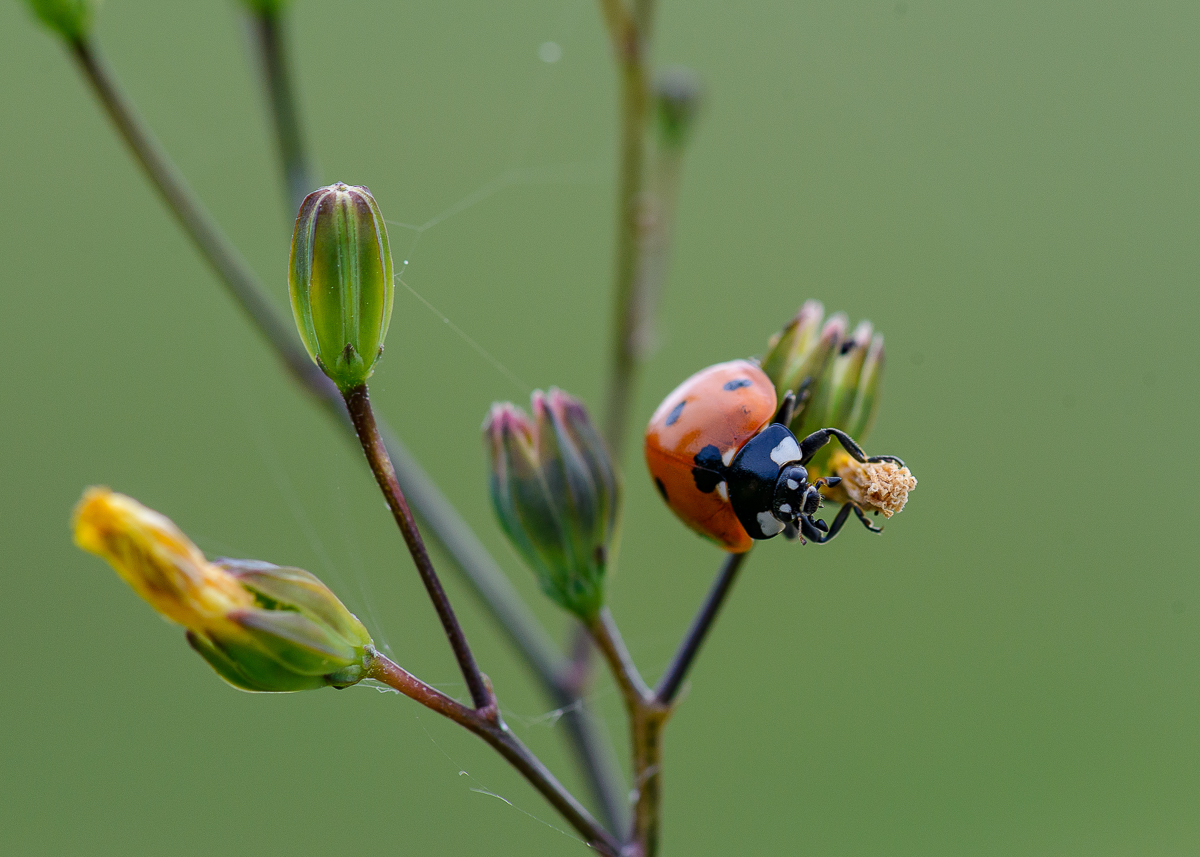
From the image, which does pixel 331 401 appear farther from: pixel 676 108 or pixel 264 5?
pixel 676 108

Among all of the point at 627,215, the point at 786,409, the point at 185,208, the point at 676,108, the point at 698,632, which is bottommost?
the point at 698,632

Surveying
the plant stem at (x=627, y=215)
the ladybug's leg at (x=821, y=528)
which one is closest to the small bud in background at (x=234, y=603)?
the ladybug's leg at (x=821, y=528)

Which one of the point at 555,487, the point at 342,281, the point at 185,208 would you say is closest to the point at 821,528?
the point at 555,487

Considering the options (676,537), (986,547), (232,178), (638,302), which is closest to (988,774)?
(986,547)

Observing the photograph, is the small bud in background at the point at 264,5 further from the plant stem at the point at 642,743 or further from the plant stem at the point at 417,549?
the plant stem at the point at 642,743

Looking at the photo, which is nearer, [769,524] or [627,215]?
[769,524]

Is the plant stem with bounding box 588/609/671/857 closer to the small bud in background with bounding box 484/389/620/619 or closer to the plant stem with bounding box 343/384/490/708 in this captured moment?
the small bud in background with bounding box 484/389/620/619

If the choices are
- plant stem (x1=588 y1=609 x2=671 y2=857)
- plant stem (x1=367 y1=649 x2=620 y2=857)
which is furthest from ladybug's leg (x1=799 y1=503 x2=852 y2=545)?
plant stem (x1=367 y1=649 x2=620 y2=857)

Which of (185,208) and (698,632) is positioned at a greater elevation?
(185,208)
